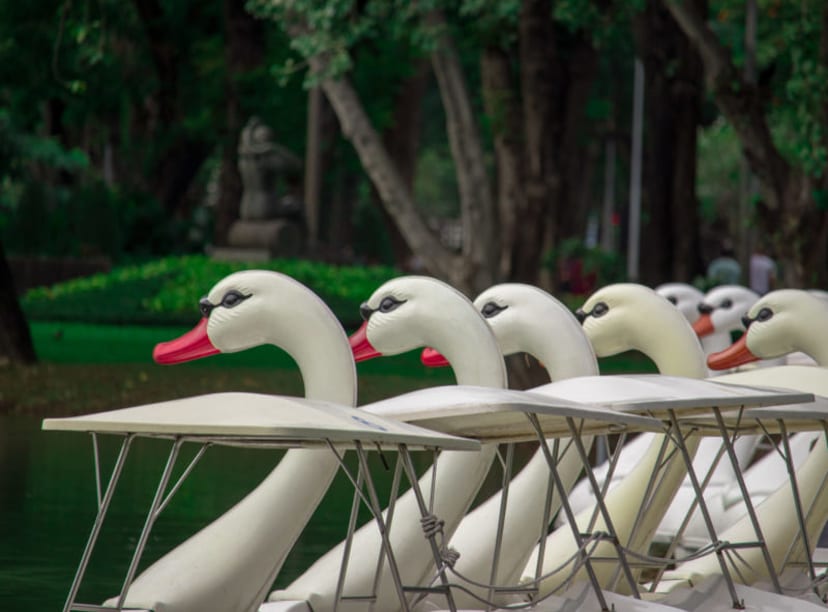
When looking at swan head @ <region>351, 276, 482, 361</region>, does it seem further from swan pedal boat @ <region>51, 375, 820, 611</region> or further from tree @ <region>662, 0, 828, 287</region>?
tree @ <region>662, 0, 828, 287</region>

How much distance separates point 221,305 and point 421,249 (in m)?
12.2

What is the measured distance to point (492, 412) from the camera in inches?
273

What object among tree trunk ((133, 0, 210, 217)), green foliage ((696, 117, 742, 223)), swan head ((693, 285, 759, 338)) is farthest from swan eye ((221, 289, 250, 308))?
green foliage ((696, 117, 742, 223))

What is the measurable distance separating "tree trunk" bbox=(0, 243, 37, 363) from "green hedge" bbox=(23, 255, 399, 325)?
7370 mm

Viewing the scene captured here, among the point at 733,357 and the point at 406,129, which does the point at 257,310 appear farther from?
the point at 406,129

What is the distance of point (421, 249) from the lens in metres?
20.8

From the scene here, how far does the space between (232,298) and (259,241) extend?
24.3 m

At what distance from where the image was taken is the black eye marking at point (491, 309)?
10086 mm

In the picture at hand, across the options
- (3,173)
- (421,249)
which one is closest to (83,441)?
(421,249)

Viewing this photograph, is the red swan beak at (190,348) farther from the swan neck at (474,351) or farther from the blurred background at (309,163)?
the blurred background at (309,163)

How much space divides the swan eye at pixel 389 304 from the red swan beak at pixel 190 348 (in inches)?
36.6

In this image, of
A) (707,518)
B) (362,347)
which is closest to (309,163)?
(362,347)

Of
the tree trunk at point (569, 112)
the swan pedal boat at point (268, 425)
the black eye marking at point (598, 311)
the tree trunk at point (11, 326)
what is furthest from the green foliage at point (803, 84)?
the swan pedal boat at point (268, 425)

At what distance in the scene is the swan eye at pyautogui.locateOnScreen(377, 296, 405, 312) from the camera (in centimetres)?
919
